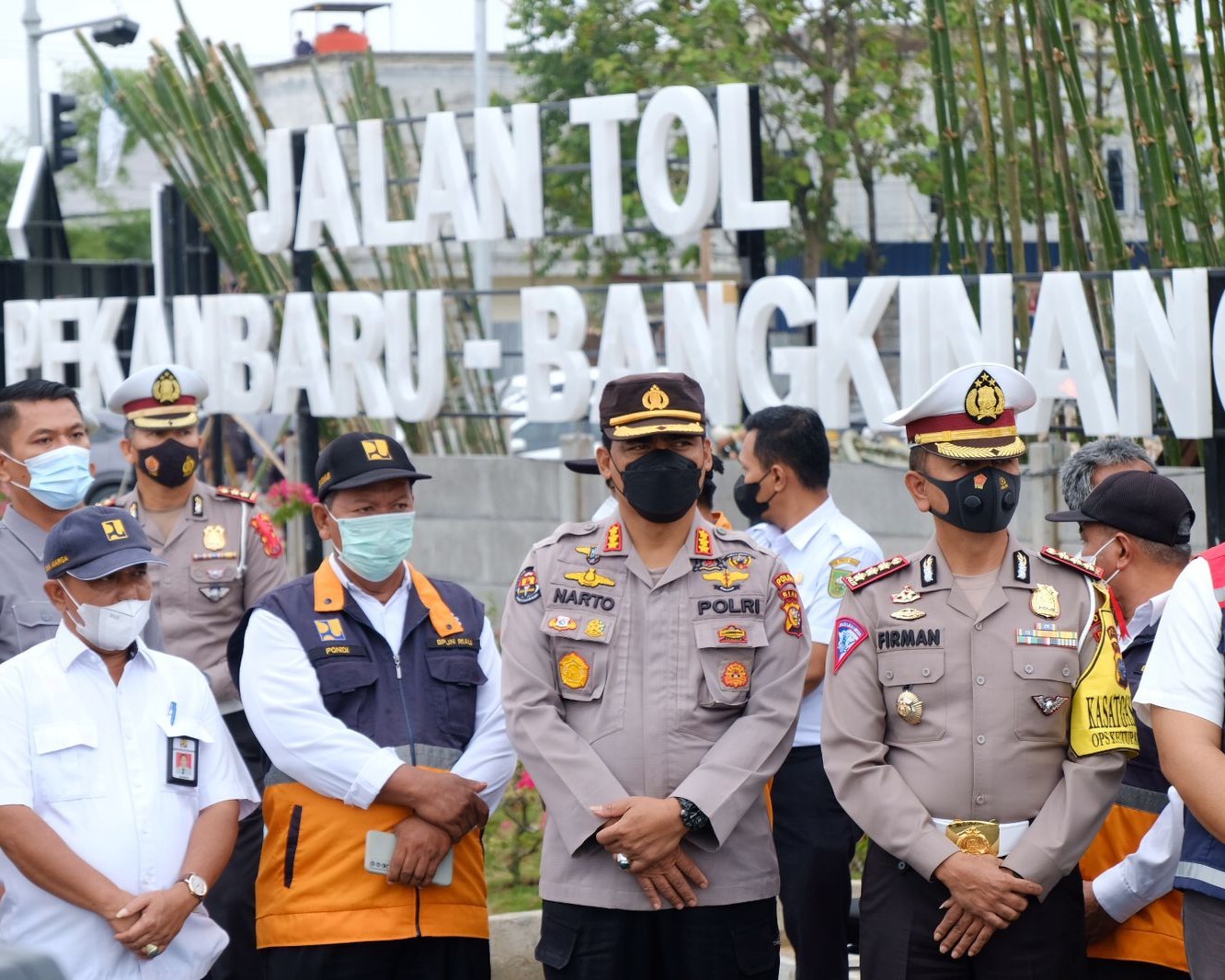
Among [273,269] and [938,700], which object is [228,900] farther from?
[273,269]

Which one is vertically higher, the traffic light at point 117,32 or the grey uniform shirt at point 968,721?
the traffic light at point 117,32

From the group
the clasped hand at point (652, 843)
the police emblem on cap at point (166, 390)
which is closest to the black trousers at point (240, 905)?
the police emblem on cap at point (166, 390)

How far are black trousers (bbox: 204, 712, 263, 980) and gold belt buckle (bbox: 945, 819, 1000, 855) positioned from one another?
197 cm

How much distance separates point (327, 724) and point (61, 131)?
14.6 metres

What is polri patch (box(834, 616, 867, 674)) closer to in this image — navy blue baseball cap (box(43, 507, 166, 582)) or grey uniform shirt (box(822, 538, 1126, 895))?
grey uniform shirt (box(822, 538, 1126, 895))

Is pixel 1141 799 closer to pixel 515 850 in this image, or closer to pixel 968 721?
pixel 968 721

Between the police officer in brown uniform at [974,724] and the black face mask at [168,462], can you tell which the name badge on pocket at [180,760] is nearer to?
the police officer in brown uniform at [974,724]

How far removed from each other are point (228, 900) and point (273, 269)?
6.26 m

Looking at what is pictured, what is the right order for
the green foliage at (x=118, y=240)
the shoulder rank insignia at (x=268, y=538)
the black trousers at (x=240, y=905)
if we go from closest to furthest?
the black trousers at (x=240, y=905)
the shoulder rank insignia at (x=268, y=538)
the green foliage at (x=118, y=240)

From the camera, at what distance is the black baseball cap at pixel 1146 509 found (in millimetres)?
3609

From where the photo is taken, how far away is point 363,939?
363 cm

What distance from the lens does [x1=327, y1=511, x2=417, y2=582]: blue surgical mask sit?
3.88 m

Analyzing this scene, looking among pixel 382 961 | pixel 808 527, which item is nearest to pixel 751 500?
pixel 808 527

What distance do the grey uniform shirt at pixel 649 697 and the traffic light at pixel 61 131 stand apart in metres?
13.2
